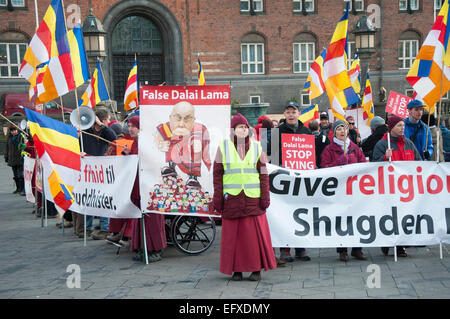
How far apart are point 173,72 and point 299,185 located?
90.2ft

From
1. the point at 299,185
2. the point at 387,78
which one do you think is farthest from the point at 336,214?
the point at 387,78

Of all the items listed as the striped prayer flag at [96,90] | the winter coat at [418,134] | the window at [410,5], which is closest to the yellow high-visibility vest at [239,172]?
the winter coat at [418,134]

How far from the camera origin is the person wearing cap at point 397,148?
25.0 ft

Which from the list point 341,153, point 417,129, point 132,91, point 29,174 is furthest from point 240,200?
point 132,91

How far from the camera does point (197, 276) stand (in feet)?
22.4

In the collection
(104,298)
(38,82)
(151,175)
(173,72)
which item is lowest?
(104,298)

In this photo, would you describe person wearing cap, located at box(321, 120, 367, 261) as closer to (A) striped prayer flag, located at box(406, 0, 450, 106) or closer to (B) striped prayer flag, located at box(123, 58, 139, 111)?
(A) striped prayer flag, located at box(406, 0, 450, 106)

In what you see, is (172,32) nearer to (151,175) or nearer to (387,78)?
(387,78)

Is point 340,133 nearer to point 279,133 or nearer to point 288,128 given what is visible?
point 288,128

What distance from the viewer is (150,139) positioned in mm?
7352

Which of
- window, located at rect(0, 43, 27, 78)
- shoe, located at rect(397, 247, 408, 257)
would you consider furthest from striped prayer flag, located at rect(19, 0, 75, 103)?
window, located at rect(0, 43, 27, 78)

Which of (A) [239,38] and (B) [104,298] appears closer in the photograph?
(B) [104,298]
